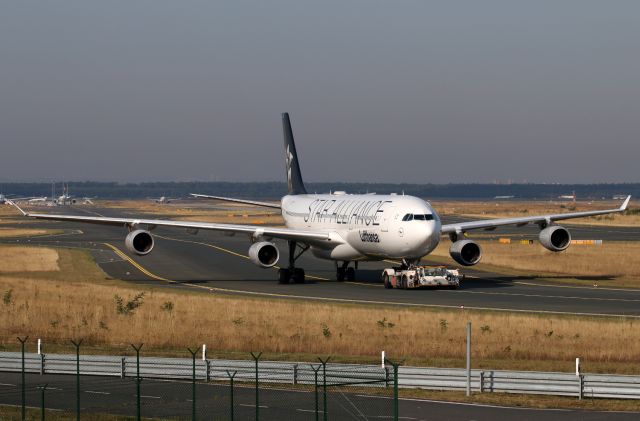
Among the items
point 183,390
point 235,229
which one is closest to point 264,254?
point 235,229

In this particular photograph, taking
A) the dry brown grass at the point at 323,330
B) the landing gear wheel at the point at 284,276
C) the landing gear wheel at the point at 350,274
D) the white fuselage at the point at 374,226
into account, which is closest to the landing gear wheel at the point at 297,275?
the landing gear wheel at the point at 284,276

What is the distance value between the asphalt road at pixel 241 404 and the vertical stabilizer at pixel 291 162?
47.1 meters

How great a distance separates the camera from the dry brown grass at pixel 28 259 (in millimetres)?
78113

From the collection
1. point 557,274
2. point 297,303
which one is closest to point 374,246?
point 297,303

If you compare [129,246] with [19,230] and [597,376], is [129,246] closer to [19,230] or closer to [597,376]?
[597,376]

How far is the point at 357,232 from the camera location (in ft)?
212

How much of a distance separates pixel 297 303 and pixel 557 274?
25748mm

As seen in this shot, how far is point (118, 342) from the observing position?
4416 centimetres

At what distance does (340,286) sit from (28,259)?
3146cm

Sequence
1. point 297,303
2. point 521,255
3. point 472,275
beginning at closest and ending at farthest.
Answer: point 297,303 → point 472,275 → point 521,255

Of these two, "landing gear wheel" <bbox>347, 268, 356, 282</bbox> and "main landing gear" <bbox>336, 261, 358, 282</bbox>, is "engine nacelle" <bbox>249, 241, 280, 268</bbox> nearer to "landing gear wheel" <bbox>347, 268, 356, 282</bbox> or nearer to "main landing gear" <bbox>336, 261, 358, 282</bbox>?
"main landing gear" <bbox>336, 261, 358, 282</bbox>

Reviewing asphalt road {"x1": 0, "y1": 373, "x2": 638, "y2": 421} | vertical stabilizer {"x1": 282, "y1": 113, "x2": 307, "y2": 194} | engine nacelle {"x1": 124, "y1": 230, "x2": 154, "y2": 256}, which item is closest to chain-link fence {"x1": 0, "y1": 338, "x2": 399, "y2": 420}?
asphalt road {"x1": 0, "y1": 373, "x2": 638, "y2": 421}

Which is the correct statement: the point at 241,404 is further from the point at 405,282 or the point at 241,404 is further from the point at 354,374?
the point at 405,282

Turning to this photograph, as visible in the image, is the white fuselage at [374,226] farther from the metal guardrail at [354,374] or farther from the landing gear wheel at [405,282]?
the metal guardrail at [354,374]
